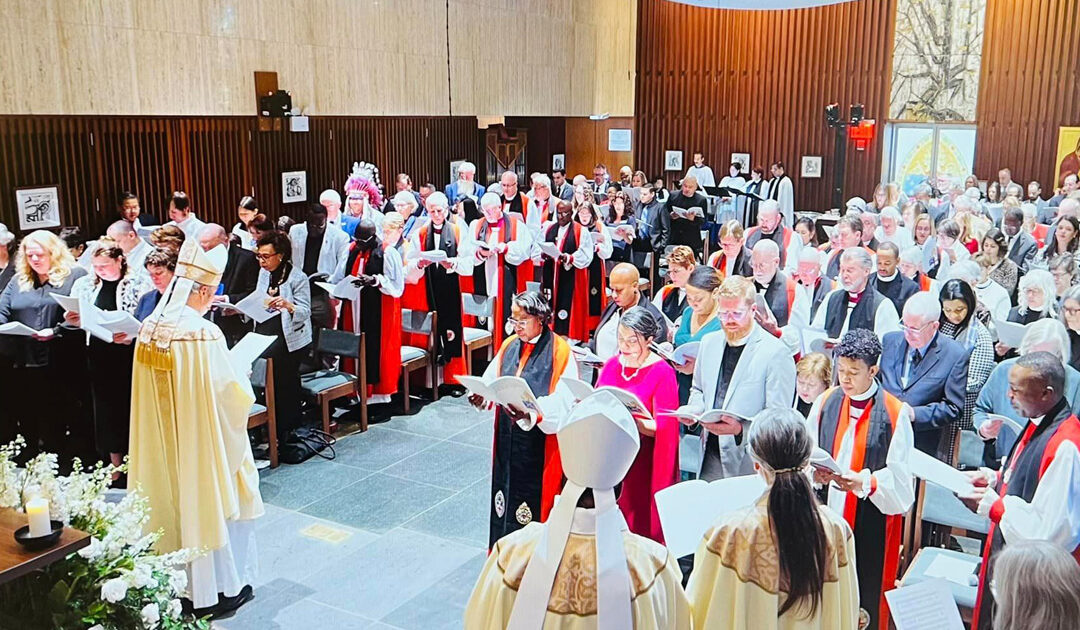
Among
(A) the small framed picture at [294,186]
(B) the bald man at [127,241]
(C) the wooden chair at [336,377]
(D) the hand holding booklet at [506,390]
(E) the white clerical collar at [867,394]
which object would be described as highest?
(A) the small framed picture at [294,186]

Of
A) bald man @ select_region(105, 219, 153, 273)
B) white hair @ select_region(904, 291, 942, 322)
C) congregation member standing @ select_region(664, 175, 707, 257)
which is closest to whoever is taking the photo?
white hair @ select_region(904, 291, 942, 322)

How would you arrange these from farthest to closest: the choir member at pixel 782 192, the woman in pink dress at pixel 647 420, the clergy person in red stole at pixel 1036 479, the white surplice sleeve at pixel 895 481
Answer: the choir member at pixel 782 192 → the woman in pink dress at pixel 647 420 → the white surplice sleeve at pixel 895 481 → the clergy person in red stole at pixel 1036 479

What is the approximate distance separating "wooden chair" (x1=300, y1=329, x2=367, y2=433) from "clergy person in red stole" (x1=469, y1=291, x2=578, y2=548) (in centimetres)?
263

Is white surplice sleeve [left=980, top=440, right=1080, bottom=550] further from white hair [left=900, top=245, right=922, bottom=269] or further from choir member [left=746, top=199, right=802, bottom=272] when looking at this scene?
choir member [left=746, top=199, right=802, bottom=272]

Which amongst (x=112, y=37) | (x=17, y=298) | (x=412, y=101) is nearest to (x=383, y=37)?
(x=412, y=101)

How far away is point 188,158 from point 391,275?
14.1 ft

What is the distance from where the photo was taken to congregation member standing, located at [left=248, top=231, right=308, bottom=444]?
7.26 m

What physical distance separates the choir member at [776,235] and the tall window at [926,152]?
31.7 feet

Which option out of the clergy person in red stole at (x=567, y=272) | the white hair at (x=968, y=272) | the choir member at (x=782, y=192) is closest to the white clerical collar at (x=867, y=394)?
the white hair at (x=968, y=272)

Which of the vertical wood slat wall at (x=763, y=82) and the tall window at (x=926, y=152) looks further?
the vertical wood slat wall at (x=763, y=82)

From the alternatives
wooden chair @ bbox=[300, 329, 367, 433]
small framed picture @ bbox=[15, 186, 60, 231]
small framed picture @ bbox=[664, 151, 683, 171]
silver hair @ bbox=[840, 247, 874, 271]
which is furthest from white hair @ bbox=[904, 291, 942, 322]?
small framed picture @ bbox=[664, 151, 683, 171]

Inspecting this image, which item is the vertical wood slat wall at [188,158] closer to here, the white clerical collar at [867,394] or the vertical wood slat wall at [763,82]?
the vertical wood slat wall at [763,82]

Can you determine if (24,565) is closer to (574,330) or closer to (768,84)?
(574,330)

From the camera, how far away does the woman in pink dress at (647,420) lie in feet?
15.9
